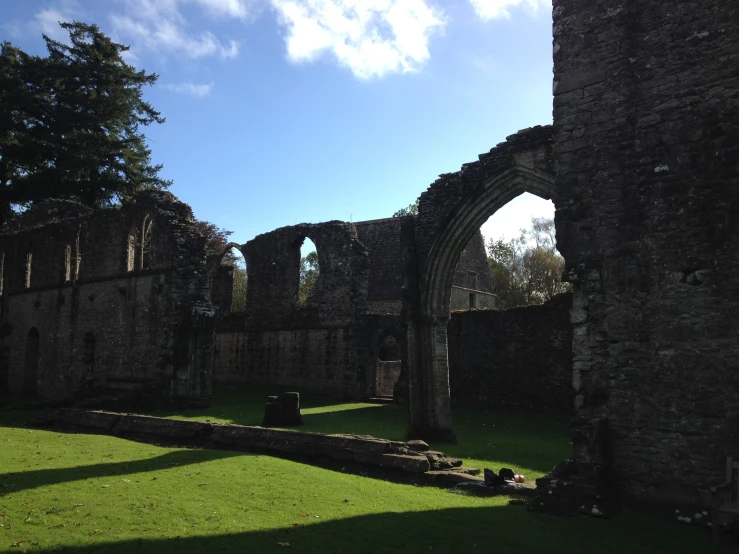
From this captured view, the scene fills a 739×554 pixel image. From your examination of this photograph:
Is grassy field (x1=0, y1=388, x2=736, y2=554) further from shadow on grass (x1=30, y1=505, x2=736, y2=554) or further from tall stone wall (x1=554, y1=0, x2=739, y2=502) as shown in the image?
tall stone wall (x1=554, y1=0, x2=739, y2=502)

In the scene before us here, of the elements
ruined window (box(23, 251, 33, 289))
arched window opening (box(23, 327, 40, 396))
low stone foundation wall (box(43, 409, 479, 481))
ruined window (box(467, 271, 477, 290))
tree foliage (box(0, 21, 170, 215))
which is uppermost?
tree foliage (box(0, 21, 170, 215))

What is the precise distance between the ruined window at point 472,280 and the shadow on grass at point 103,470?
28.3 m

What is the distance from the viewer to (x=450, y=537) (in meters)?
5.67

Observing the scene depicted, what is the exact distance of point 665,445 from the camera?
671 cm

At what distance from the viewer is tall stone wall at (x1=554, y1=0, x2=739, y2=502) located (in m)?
6.56

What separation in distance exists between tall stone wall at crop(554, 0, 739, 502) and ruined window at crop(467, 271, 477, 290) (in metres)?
29.7

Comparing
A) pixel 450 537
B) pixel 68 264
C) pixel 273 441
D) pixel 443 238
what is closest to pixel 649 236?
pixel 450 537

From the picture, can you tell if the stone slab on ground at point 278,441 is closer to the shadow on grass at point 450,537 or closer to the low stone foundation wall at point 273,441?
the low stone foundation wall at point 273,441

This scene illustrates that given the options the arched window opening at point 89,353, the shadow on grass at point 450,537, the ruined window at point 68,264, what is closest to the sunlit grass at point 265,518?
the shadow on grass at point 450,537

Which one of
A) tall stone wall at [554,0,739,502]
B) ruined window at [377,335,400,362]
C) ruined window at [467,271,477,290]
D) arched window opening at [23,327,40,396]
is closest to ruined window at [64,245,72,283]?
arched window opening at [23,327,40,396]

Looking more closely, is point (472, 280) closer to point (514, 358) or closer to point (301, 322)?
point (301, 322)

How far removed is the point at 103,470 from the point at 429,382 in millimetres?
7188

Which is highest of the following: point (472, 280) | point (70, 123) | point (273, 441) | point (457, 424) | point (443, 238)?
point (70, 123)

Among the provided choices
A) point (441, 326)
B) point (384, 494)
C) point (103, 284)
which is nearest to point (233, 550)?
point (384, 494)
